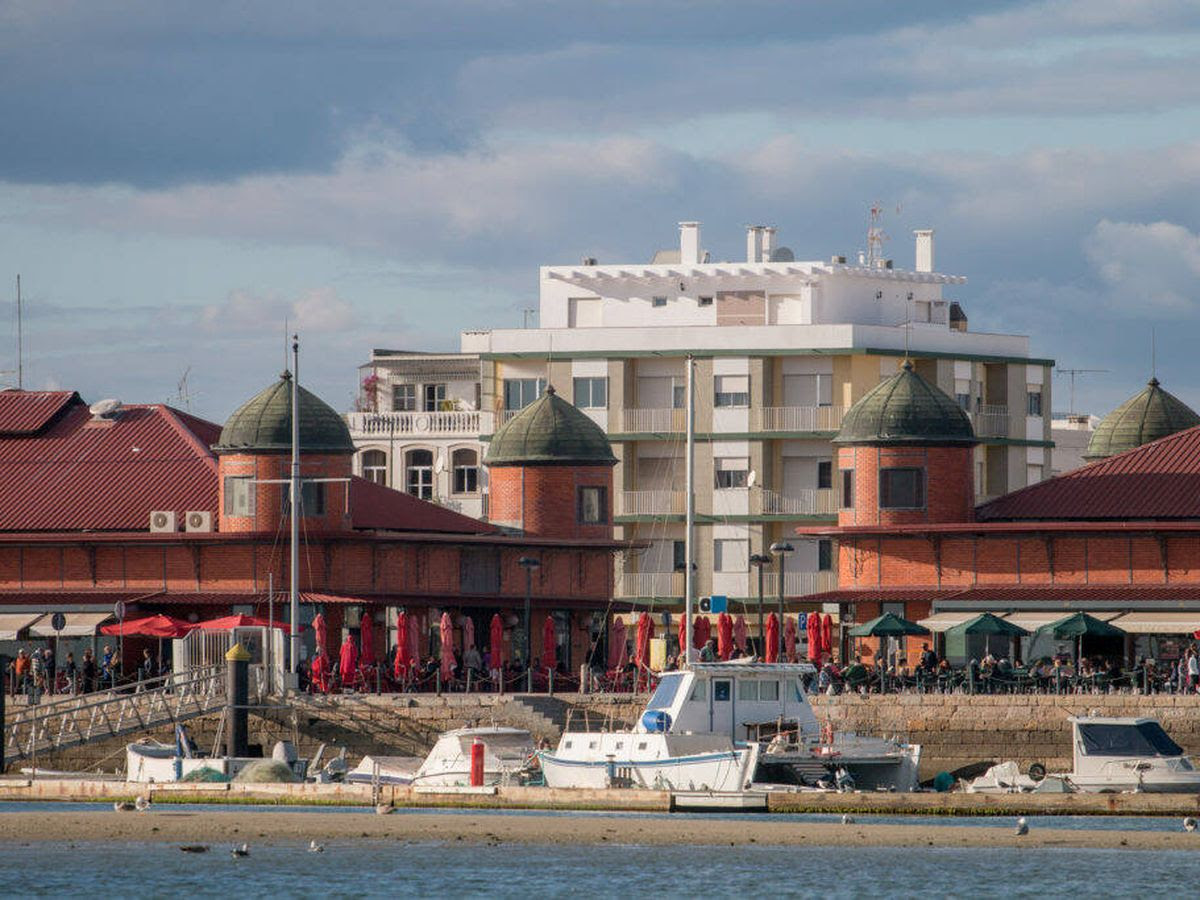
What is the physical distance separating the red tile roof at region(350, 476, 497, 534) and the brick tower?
119cm

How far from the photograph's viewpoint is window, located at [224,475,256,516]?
8962 cm

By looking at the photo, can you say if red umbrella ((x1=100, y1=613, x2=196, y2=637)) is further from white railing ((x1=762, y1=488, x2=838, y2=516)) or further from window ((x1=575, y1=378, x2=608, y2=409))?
window ((x1=575, y1=378, x2=608, y2=409))

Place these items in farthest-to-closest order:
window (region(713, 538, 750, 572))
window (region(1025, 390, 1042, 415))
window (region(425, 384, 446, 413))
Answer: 1. window (region(425, 384, 446, 413))
2. window (region(1025, 390, 1042, 415))
3. window (region(713, 538, 750, 572))

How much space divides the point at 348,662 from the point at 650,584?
31.2 metres

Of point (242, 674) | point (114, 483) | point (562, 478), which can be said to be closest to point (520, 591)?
point (562, 478)

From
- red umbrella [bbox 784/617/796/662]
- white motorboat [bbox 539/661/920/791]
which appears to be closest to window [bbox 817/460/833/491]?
red umbrella [bbox 784/617/796/662]

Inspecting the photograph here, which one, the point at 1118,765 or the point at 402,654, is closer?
the point at 1118,765

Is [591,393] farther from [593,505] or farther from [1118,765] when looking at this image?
[1118,765]

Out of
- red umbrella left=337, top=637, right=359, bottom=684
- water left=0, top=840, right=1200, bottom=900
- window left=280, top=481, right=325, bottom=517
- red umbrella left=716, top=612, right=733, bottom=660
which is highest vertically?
window left=280, top=481, right=325, bottom=517

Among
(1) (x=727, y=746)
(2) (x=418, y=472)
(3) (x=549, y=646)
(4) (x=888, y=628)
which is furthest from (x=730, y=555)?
(1) (x=727, y=746)

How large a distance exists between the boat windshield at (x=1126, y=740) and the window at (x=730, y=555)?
4539 cm

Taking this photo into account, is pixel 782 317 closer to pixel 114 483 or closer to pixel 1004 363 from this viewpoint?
pixel 1004 363

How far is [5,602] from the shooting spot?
89.8 metres

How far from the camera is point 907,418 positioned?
9056cm
